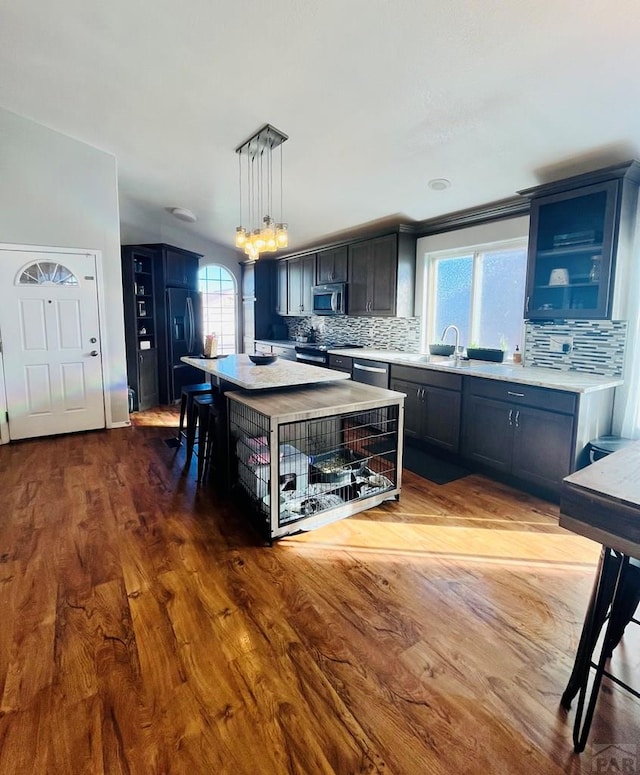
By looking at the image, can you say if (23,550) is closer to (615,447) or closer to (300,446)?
(300,446)

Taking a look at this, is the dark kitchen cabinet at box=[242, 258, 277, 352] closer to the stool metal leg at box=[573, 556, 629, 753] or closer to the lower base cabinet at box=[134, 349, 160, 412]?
the lower base cabinet at box=[134, 349, 160, 412]

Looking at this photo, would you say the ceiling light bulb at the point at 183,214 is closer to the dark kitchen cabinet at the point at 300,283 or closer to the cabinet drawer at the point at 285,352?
the dark kitchen cabinet at the point at 300,283

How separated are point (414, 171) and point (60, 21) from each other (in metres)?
2.71

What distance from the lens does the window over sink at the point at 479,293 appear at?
152 inches

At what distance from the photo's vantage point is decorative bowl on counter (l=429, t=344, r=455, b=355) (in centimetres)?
435

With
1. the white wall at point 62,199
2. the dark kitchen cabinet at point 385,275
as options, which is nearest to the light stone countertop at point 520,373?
the dark kitchen cabinet at point 385,275

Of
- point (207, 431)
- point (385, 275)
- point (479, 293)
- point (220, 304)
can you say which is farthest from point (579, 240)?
point (220, 304)

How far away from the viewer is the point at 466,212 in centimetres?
404

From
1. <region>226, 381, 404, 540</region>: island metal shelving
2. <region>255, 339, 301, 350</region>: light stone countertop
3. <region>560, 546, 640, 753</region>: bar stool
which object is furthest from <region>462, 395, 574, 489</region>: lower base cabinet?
<region>255, 339, 301, 350</region>: light stone countertop

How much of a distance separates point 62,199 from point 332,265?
3.18 m

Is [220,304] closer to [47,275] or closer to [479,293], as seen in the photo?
[47,275]

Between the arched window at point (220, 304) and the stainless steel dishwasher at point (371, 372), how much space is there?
12.1ft

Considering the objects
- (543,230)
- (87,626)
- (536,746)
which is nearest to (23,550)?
(87,626)

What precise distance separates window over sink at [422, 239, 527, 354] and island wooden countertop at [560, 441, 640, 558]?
2784 mm
